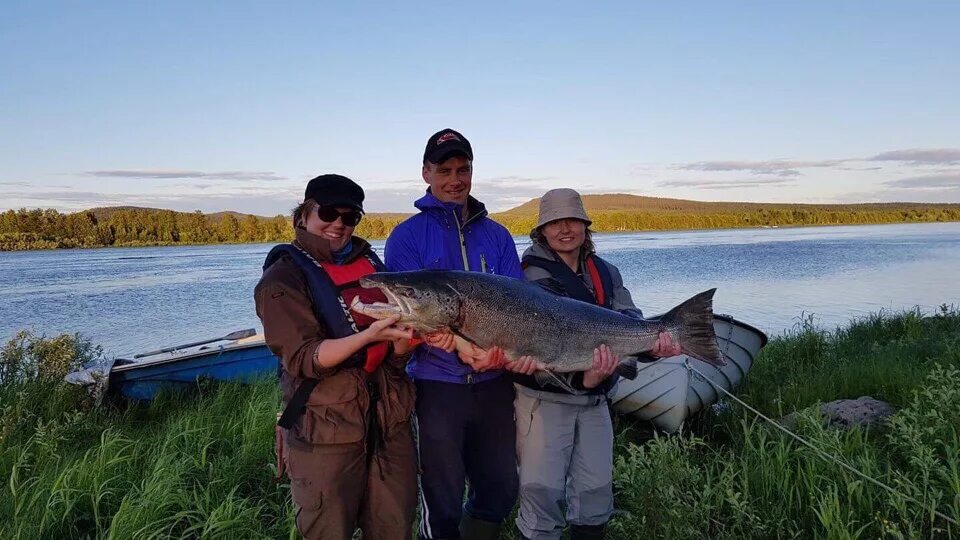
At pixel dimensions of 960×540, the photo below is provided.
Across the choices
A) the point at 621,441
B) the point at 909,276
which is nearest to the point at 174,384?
the point at 621,441

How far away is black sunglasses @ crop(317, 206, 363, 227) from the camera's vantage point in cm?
346

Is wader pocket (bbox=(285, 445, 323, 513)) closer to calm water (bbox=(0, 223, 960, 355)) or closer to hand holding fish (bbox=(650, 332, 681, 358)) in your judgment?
hand holding fish (bbox=(650, 332, 681, 358))

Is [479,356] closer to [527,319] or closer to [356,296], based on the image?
[527,319]

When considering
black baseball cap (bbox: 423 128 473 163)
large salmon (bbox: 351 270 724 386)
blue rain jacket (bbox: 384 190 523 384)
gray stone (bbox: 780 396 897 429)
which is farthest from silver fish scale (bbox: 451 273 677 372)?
gray stone (bbox: 780 396 897 429)

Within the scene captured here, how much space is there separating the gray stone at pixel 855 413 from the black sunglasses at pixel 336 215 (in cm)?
485

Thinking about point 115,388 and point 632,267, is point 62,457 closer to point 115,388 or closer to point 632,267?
point 115,388

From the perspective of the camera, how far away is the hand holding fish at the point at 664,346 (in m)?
4.20

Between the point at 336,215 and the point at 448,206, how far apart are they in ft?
2.76

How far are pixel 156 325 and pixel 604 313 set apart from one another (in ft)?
69.5

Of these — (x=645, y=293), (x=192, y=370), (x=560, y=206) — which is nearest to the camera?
(x=560, y=206)

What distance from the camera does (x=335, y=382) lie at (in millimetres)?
3295

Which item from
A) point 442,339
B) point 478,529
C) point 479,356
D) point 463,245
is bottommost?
point 478,529

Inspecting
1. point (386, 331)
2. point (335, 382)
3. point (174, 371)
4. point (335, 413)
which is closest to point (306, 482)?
point (335, 413)

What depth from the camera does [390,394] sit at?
351 centimetres
